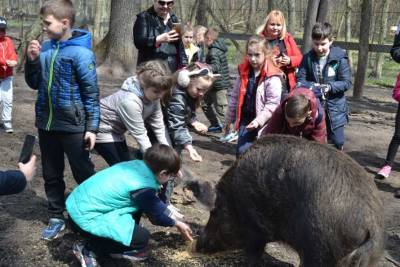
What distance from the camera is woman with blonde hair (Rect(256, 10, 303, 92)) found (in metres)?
5.69

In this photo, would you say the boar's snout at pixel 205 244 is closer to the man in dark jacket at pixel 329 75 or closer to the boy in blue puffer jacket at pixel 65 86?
the boy in blue puffer jacket at pixel 65 86

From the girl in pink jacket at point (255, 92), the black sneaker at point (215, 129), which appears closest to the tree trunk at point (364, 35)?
the black sneaker at point (215, 129)

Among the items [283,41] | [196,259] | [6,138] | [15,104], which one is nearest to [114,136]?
[196,259]

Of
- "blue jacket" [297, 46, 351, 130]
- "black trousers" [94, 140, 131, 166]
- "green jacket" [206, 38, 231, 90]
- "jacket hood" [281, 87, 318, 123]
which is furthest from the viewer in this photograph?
"green jacket" [206, 38, 231, 90]

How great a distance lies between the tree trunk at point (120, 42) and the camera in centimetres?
1198

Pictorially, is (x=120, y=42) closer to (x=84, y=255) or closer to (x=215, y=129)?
(x=215, y=129)

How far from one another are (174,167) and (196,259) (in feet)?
2.82

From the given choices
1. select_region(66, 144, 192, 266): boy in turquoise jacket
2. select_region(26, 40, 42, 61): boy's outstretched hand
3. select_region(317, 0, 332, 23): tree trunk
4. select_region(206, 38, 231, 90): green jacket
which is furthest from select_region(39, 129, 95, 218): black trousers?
select_region(317, 0, 332, 23): tree trunk

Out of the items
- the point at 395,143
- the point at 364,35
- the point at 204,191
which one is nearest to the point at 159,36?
the point at 204,191

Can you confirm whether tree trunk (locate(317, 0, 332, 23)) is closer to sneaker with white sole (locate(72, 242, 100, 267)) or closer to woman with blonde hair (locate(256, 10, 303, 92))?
woman with blonde hair (locate(256, 10, 303, 92))

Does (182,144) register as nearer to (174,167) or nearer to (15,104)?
(174,167)

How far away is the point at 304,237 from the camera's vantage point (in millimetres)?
3102

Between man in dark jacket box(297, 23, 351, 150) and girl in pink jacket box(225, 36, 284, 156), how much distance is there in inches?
14.3

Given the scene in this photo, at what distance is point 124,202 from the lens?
11.4 ft
